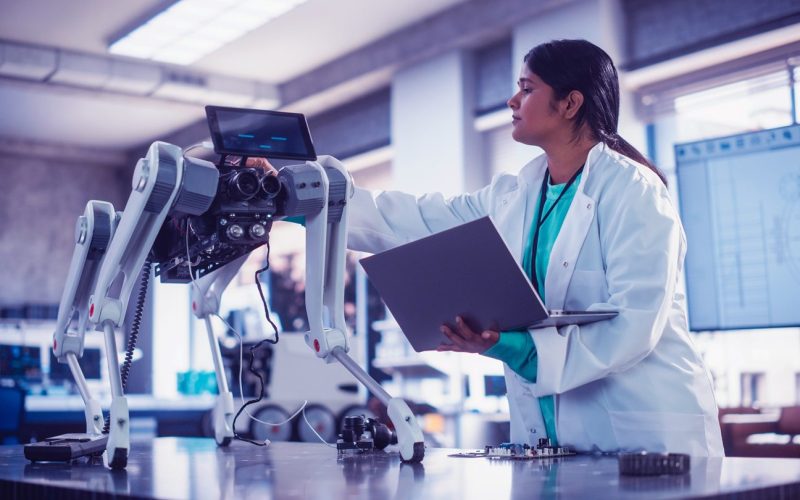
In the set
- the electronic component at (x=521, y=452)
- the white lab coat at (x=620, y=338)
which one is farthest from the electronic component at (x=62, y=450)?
the white lab coat at (x=620, y=338)

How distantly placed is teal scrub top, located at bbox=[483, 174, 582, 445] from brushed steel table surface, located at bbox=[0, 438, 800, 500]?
157 mm

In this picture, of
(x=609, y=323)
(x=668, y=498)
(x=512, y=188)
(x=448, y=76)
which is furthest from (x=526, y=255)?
(x=448, y=76)

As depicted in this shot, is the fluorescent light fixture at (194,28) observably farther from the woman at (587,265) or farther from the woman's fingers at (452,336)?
the woman's fingers at (452,336)

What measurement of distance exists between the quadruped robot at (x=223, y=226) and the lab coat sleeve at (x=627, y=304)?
9.3 inches

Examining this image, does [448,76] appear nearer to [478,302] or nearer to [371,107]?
[371,107]

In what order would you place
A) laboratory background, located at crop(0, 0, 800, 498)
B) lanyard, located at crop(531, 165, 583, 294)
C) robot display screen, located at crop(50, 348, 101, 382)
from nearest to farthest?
lanyard, located at crop(531, 165, 583, 294)
laboratory background, located at crop(0, 0, 800, 498)
robot display screen, located at crop(50, 348, 101, 382)

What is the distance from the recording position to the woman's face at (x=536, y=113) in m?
1.60

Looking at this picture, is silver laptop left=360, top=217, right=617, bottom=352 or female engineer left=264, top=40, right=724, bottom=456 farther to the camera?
female engineer left=264, top=40, right=724, bottom=456

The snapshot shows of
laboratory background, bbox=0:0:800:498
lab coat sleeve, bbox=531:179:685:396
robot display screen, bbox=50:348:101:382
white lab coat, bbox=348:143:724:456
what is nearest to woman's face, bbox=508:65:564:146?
white lab coat, bbox=348:143:724:456

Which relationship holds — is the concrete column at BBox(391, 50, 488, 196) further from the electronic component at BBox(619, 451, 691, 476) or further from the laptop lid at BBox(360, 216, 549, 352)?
the electronic component at BBox(619, 451, 691, 476)

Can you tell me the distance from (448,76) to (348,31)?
0.75 meters

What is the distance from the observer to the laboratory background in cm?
312

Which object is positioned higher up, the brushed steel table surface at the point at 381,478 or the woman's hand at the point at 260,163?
the woman's hand at the point at 260,163

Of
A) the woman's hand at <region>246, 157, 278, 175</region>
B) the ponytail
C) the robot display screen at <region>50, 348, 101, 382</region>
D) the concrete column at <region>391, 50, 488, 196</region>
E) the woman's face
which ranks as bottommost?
the robot display screen at <region>50, 348, 101, 382</region>
